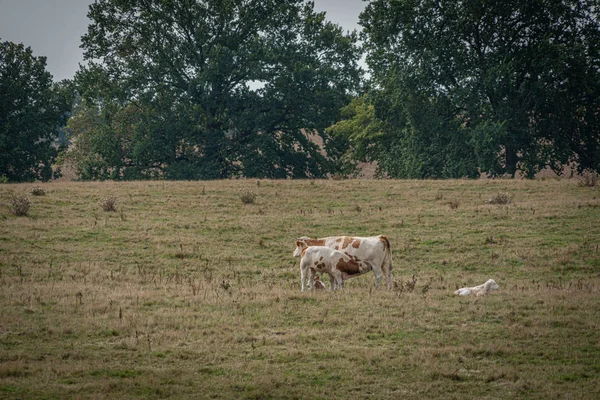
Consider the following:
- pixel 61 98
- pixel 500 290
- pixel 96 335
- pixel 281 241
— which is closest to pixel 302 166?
pixel 61 98

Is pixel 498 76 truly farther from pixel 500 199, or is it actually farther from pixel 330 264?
pixel 330 264

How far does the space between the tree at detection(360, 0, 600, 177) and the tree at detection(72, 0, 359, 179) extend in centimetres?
827

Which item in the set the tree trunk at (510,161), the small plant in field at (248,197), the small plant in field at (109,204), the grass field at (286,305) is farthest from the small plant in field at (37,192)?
the tree trunk at (510,161)

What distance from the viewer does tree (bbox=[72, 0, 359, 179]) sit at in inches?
2044

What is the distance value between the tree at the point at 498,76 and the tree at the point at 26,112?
84.1 feet

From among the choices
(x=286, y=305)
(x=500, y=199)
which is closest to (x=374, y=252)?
(x=286, y=305)

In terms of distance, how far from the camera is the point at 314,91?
178 feet

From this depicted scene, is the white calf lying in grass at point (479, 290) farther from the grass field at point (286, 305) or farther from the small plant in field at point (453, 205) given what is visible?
the small plant in field at point (453, 205)

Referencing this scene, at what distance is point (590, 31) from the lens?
152 feet

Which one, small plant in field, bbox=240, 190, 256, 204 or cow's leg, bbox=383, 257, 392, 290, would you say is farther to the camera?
small plant in field, bbox=240, 190, 256, 204

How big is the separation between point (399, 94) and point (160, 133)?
702 inches

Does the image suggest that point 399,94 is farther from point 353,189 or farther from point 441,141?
point 353,189

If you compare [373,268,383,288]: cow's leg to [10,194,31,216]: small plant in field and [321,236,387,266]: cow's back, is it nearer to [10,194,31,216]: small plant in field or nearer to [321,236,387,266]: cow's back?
[321,236,387,266]: cow's back

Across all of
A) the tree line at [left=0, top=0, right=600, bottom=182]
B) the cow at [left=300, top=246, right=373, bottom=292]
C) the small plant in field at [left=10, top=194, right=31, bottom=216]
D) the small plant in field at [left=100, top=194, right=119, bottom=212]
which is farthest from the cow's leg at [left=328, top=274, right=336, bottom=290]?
the tree line at [left=0, top=0, right=600, bottom=182]
